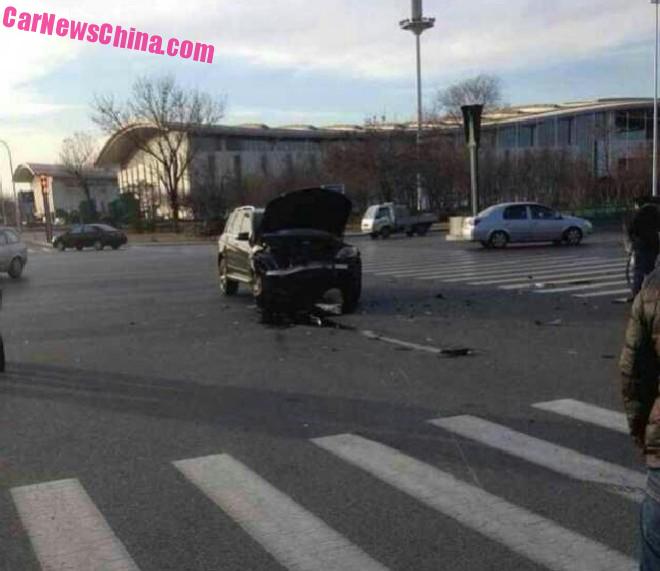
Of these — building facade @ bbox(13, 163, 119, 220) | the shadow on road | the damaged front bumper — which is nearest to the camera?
the shadow on road

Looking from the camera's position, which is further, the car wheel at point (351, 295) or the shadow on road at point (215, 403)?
the car wheel at point (351, 295)

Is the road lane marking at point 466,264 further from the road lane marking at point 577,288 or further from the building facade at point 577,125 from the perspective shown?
the building facade at point 577,125

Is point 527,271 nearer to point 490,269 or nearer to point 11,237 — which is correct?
point 490,269

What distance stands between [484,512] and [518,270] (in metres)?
16.5

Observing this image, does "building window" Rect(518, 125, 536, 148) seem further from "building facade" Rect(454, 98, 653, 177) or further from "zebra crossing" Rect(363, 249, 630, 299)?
"zebra crossing" Rect(363, 249, 630, 299)

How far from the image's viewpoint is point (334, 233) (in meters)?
14.3

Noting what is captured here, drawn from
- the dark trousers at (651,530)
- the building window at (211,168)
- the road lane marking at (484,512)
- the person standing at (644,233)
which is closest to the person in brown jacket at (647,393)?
the dark trousers at (651,530)

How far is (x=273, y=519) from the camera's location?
4.55m

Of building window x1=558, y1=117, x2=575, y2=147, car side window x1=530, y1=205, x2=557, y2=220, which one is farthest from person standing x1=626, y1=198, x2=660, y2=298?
building window x1=558, y1=117, x2=575, y2=147

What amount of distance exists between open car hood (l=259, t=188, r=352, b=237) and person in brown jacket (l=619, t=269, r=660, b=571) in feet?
35.7

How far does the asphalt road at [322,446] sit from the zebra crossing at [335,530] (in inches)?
0.6

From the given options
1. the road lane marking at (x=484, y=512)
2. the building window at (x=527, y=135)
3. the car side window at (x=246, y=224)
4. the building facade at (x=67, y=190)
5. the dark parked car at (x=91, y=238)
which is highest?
the building window at (x=527, y=135)

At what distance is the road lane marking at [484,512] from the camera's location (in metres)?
3.93

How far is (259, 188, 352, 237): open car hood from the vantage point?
44.8ft
